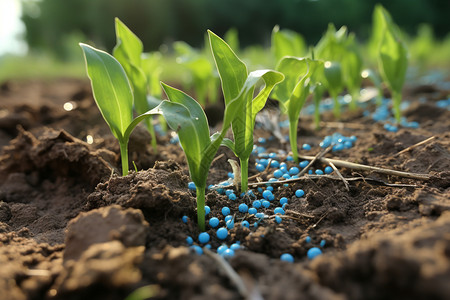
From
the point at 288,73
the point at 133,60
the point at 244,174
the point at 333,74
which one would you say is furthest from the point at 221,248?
the point at 333,74

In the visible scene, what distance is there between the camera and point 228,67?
5.09 ft

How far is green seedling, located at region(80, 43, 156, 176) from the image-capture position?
1603 mm

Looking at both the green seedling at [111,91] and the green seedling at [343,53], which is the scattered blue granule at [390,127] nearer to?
the green seedling at [343,53]

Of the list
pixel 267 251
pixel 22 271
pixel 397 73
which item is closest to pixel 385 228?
pixel 267 251

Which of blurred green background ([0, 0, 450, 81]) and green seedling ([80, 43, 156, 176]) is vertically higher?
blurred green background ([0, 0, 450, 81])

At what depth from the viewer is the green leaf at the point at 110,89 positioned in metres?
1.60

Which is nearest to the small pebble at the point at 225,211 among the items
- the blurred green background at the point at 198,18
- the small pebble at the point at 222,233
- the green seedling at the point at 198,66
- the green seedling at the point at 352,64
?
the small pebble at the point at 222,233

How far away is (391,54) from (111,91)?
2072mm

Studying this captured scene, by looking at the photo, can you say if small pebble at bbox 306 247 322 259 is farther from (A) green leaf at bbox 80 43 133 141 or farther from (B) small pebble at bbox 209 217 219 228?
(A) green leaf at bbox 80 43 133 141

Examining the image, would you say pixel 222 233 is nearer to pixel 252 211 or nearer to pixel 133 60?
pixel 252 211

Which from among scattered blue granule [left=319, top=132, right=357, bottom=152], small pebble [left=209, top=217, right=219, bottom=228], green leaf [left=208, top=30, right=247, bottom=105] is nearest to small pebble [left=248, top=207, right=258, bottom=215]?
small pebble [left=209, top=217, right=219, bottom=228]

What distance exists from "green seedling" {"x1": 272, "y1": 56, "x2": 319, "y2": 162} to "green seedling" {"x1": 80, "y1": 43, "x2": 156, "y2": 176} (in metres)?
0.79

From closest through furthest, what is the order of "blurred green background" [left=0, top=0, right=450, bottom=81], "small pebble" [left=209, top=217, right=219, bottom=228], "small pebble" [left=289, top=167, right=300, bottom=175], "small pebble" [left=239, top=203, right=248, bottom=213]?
"small pebble" [left=209, top=217, right=219, bottom=228] → "small pebble" [left=239, top=203, right=248, bottom=213] → "small pebble" [left=289, top=167, right=300, bottom=175] → "blurred green background" [left=0, top=0, right=450, bottom=81]

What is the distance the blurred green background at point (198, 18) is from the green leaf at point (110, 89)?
16.9 meters
